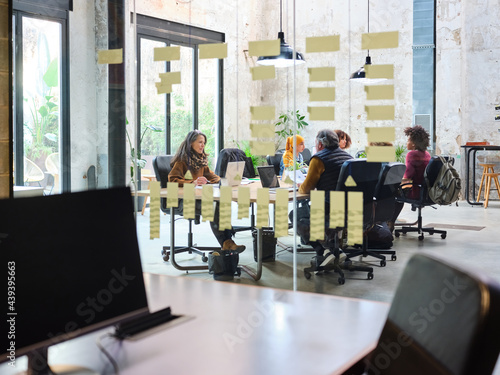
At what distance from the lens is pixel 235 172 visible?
345 centimetres

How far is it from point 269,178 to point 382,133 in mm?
670

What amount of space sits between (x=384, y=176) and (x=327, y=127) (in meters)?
0.40

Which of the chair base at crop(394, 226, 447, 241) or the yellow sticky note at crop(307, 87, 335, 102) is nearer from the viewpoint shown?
the yellow sticky note at crop(307, 87, 335, 102)

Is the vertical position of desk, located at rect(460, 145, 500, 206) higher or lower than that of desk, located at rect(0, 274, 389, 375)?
higher

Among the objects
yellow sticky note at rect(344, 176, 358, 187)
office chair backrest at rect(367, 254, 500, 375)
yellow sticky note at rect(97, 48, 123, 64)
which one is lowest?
office chair backrest at rect(367, 254, 500, 375)

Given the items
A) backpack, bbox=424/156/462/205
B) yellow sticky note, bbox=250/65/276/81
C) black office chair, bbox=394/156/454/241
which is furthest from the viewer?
A: backpack, bbox=424/156/462/205

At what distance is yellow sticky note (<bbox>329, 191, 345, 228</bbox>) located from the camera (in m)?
3.20

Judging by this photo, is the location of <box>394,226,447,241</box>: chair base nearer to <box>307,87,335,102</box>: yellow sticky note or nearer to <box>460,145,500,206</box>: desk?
<box>460,145,500,206</box>: desk

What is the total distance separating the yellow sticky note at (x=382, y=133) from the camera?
304cm

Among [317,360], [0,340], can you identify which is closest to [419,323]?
[317,360]

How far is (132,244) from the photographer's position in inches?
57.2

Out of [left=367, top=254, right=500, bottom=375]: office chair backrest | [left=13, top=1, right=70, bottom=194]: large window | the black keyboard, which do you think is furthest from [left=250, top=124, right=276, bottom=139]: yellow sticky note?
[left=367, top=254, right=500, bottom=375]: office chair backrest

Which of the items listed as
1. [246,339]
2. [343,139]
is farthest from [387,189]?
[246,339]

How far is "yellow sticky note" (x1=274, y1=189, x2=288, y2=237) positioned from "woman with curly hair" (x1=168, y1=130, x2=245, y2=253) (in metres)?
0.35
